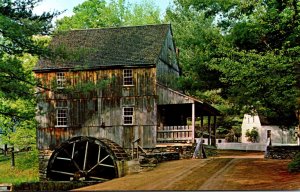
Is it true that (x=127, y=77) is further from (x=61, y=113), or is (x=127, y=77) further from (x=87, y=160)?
(x=87, y=160)

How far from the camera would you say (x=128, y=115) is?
431 inches

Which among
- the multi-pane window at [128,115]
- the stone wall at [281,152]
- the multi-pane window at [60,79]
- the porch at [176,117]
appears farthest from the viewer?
the porch at [176,117]

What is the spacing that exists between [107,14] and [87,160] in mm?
6539

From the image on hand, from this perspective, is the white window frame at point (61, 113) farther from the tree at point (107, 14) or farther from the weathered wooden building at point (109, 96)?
the tree at point (107, 14)

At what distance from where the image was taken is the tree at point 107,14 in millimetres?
8062

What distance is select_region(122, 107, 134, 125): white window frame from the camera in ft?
34.7

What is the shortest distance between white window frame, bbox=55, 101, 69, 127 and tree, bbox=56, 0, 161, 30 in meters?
1.45

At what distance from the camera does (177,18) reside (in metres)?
9.05

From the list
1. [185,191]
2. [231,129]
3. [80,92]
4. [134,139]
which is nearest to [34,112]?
[80,92]

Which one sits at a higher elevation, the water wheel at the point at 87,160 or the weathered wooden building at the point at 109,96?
the weathered wooden building at the point at 109,96

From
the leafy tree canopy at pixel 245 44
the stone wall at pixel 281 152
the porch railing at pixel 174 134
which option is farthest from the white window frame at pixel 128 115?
the stone wall at pixel 281 152

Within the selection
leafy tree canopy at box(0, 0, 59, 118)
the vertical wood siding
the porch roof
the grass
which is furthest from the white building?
leafy tree canopy at box(0, 0, 59, 118)

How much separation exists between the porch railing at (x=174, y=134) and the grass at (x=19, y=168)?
11.0 ft

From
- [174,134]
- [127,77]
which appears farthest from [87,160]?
[127,77]
